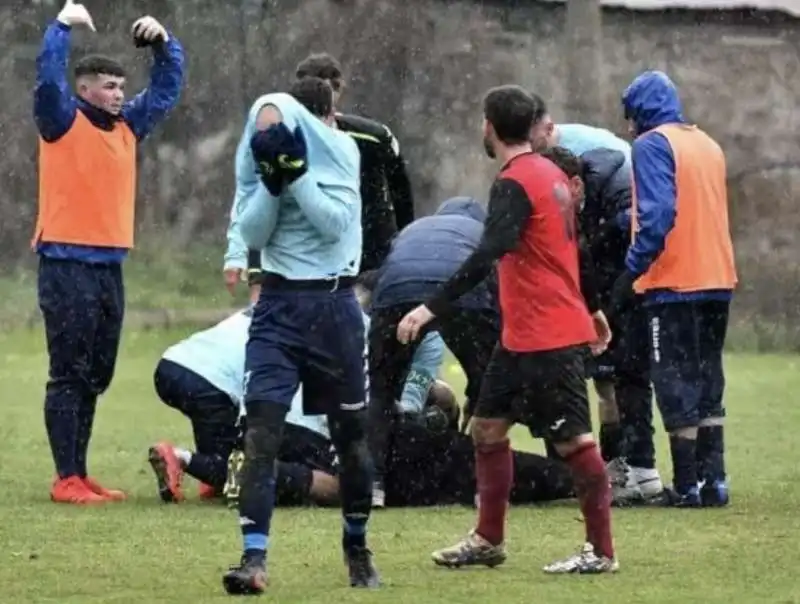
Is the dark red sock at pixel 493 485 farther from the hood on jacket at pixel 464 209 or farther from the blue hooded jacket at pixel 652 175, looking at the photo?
the hood on jacket at pixel 464 209

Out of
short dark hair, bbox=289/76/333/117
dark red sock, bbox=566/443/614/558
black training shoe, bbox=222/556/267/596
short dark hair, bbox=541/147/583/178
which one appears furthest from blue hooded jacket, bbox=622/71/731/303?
black training shoe, bbox=222/556/267/596

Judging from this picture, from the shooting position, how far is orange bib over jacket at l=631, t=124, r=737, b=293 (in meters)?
10.6

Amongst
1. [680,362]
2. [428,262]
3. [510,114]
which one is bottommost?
[680,362]

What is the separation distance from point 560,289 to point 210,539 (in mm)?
1937

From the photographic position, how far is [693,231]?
10.7 metres

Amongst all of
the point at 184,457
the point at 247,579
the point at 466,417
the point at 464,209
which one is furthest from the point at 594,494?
the point at 466,417

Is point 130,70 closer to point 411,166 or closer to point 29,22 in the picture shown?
point 29,22

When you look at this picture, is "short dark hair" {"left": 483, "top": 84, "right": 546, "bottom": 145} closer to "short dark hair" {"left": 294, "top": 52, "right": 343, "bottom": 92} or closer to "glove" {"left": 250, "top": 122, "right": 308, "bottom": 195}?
"glove" {"left": 250, "top": 122, "right": 308, "bottom": 195}

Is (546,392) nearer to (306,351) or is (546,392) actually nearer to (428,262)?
(306,351)

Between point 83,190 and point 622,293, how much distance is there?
256cm

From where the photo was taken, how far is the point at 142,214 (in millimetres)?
23781

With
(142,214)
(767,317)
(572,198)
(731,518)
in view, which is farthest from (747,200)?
(572,198)

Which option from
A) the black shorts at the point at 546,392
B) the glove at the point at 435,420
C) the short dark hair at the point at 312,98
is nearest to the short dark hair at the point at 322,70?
the glove at the point at 435,420

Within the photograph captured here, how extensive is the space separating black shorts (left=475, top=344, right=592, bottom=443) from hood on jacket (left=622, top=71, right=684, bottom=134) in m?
2.61
